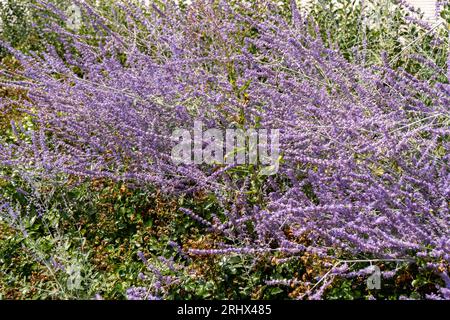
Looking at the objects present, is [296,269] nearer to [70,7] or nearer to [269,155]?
[269,155]

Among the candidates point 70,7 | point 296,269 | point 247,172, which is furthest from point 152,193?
point 70,7

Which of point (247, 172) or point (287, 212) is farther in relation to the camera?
point (247, 172)

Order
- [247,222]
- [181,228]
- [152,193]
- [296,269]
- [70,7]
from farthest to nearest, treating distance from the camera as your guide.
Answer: [70,7]
[152,193]
[181,228]
[247,222]
[296,269]

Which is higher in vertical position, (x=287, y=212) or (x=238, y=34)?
(x=238, y=34)

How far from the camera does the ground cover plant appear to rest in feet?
7.79

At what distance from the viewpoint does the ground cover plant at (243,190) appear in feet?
7.79

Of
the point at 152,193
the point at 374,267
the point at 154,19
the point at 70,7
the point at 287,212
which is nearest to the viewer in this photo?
the point at 374,267

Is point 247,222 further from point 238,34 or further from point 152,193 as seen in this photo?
point 238,34

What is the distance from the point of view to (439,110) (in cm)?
255

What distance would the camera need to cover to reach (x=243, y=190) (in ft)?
9.39

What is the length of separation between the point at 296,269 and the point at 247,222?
330 millimetres

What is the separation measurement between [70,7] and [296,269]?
5039 millimetres
